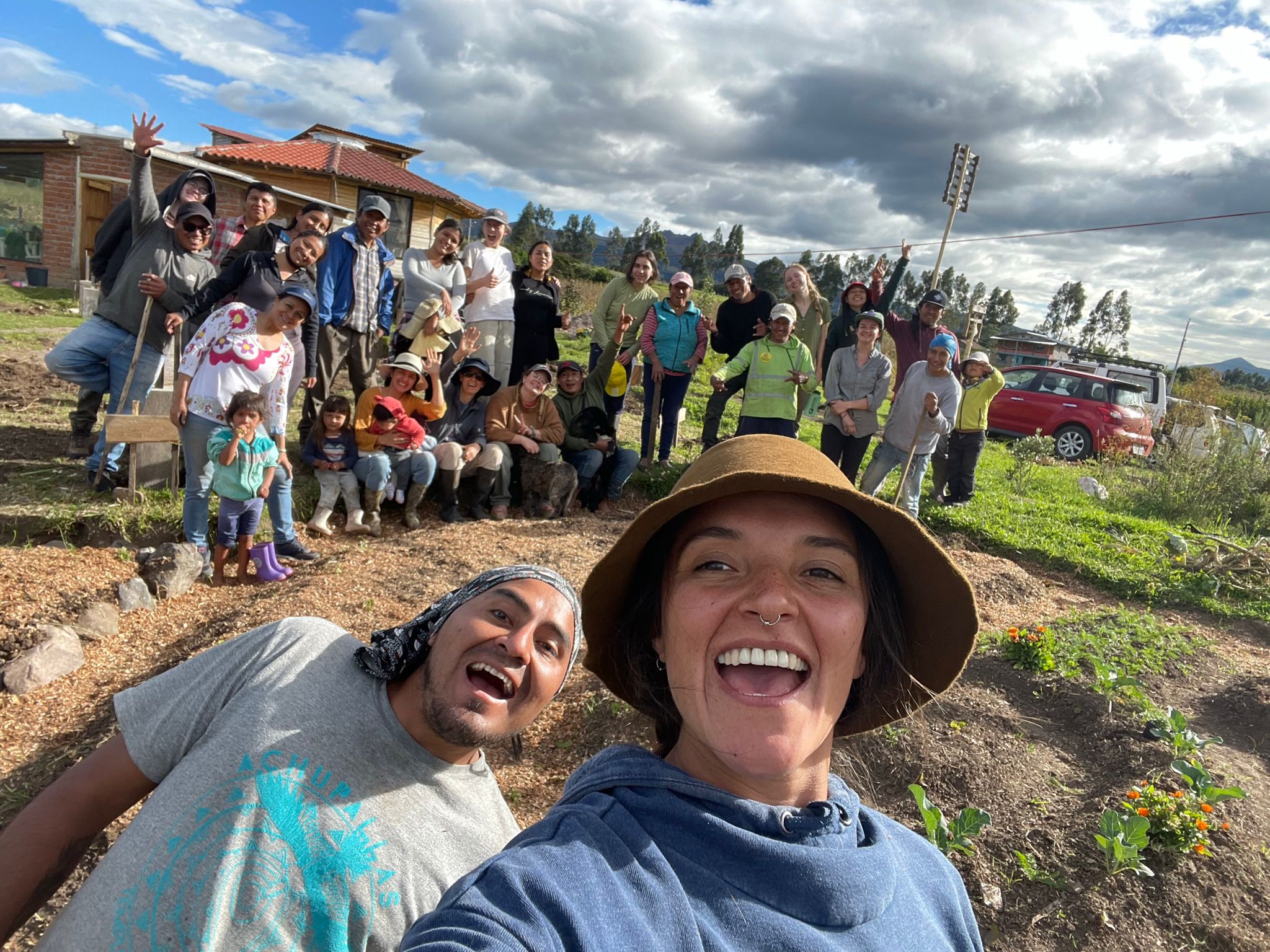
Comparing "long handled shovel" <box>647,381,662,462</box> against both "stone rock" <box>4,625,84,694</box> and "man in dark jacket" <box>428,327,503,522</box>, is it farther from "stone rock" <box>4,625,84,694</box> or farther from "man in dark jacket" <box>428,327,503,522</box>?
"stone rock" <box>4,625,84,694</box>

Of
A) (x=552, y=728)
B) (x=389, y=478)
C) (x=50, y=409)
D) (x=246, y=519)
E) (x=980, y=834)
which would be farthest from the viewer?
(x=50, y=409)

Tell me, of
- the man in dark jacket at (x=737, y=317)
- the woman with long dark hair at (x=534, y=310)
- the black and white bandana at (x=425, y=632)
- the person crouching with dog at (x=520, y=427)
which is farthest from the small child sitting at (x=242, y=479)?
the man in dark jacket at (x=737, y=317)

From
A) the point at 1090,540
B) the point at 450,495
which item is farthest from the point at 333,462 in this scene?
the point at 1090,540

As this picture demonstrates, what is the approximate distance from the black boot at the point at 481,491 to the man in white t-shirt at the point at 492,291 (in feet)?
3.80

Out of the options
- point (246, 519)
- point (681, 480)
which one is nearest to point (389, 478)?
point (246, 519)

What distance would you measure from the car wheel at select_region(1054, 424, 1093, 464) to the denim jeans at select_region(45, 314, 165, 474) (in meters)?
14.1

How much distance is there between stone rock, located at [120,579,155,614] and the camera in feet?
14.5

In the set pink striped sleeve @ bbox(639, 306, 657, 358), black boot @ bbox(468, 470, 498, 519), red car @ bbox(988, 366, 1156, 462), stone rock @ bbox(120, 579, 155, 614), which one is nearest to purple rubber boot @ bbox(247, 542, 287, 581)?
stone rock @ bbox(120, 579, 155, 614)

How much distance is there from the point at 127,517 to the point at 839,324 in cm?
666

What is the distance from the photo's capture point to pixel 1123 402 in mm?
13516

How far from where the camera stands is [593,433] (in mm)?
7395

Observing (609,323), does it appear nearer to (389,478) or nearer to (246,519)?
(389,478)

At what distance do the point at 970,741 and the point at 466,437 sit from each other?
4778 mm

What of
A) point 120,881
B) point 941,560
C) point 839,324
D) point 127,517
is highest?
point 839,324
